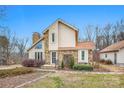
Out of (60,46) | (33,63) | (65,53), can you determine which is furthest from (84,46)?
(33,63)

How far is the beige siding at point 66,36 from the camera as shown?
37.0ft

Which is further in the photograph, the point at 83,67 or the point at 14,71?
the point at 83,67

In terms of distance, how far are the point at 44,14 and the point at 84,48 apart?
11.1 feet

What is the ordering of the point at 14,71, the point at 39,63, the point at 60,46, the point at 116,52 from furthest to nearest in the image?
the point at 116,52 → the point at 60,46 → the point at 39,63 → the point at 14,71

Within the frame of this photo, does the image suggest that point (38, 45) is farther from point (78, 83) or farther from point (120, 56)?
point (120, 56)

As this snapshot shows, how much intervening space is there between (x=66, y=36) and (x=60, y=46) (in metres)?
0.58

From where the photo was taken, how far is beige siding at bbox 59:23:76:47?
1129 cm

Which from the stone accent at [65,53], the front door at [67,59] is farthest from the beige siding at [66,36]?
the front door at [67,59]

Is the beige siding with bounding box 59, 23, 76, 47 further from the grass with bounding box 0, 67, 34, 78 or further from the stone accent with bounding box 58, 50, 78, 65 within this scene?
the grass with bounding box 0, 67, 34, 78

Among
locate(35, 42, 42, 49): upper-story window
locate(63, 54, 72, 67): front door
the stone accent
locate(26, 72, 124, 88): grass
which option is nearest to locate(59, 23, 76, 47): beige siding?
the stone accent

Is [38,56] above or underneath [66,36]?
underneath

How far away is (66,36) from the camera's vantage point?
11453mm

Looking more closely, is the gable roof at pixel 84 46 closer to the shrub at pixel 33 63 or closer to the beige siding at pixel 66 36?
the beige siding at pixel 66 36
